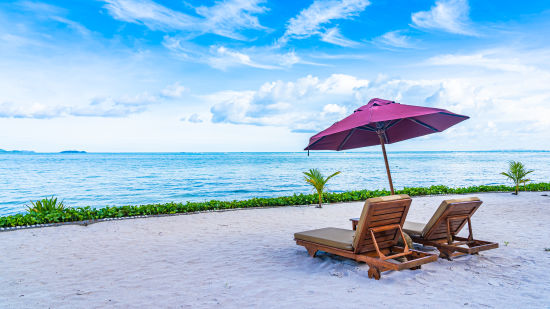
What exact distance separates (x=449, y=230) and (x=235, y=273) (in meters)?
3.13

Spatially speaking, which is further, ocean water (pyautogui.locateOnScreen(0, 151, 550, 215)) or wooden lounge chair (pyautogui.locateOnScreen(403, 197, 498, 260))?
ocean water (pyautogui.locateOnScreen(0, 151, 550, 215))

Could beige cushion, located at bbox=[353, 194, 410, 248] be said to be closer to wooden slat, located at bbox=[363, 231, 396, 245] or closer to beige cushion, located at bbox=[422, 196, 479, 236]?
wooden slat, located at bbox=[363, 231, 396, 245]

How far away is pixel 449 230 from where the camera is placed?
4953 millimetres

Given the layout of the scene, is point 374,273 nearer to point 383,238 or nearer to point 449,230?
point 383,238

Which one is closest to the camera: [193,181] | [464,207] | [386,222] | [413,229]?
[386,222]

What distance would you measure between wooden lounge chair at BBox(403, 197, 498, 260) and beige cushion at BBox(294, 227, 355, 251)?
1.13 meters

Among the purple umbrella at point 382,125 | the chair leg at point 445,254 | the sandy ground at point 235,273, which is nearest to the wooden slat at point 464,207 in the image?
the chair leg at point 445,254

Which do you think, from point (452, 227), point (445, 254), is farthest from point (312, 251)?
point (452, 227)

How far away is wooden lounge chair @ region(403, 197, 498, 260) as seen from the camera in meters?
4.75

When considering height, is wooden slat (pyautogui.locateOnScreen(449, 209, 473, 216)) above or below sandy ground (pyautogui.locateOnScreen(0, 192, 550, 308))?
above

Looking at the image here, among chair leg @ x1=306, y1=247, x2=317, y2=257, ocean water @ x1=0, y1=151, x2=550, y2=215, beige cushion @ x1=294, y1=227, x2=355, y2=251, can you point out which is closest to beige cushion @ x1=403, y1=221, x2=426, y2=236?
beige cushion @ x1=294, y1=227, x2=355, y2=251

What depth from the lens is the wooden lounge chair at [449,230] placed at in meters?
4.75

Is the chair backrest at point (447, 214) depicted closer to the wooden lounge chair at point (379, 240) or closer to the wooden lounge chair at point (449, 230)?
the wooden lounge chair at point (449, 230)

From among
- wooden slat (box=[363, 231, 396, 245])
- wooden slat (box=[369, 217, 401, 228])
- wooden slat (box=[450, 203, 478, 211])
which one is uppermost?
wooden slat (box=[450, 203, 478, 211])
